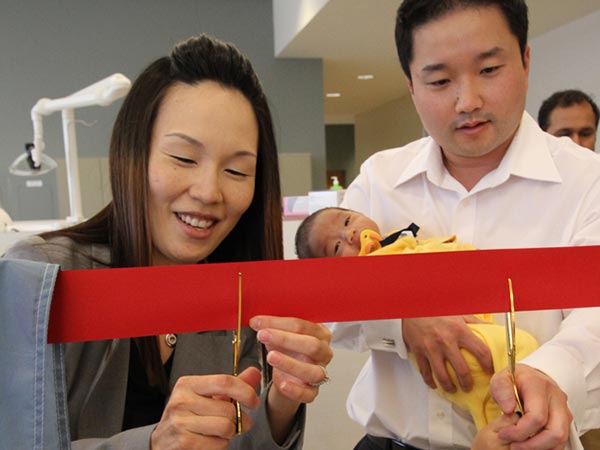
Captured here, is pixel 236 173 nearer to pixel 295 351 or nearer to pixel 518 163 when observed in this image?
pixel 295 351

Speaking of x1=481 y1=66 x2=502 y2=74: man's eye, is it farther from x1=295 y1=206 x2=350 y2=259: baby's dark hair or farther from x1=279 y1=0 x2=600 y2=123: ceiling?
x1=279 y1=0 x2=600 y2=123: ceiling

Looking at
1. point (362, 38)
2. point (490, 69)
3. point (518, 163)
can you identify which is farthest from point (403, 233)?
point (362, 38)

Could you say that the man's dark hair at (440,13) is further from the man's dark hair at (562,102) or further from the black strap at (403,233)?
the man's dark hair at (562,102)

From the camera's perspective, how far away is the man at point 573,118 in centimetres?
216

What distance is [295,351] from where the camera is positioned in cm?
61

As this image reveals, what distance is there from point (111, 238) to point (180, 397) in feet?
1.69

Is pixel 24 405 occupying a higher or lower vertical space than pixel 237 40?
lower

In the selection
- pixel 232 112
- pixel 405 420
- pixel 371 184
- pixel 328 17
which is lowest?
pixel 405 420

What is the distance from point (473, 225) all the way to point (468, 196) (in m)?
0.06

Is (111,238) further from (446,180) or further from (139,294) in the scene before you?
(446,180)

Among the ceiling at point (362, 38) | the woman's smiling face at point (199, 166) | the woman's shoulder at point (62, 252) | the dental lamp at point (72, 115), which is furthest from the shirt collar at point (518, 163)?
the ceiling at point (362, 38)

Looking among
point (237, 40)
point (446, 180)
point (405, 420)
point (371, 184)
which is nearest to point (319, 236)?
point (371, 184)

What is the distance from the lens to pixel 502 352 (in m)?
0.89

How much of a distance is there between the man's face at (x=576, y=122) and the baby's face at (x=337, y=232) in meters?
1.29
